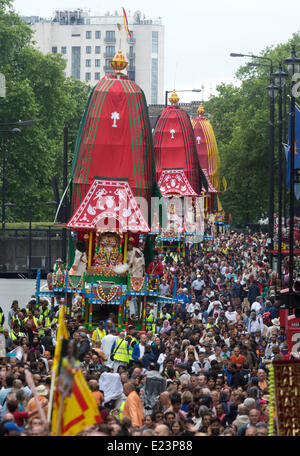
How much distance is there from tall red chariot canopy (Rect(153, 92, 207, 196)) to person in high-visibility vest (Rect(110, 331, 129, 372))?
104ft

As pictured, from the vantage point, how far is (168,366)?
722 inches

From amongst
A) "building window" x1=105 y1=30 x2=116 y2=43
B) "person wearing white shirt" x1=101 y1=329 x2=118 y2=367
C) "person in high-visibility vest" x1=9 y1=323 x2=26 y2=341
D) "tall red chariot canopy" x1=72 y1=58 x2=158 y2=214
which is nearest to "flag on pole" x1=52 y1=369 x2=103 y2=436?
"person wearing white shirt" x1=101 y1=329 x2=118 y2=367

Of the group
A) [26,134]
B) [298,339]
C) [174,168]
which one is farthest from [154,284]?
[26,134]

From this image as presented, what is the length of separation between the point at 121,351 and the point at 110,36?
4966 inches

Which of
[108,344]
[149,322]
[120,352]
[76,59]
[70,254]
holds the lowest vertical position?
[120,352]

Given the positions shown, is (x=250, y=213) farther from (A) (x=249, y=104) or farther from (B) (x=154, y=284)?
(B) (x=154, y=284)

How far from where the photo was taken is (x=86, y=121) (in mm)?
30297

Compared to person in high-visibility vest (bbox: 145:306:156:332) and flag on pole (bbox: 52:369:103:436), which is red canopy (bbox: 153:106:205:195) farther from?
flag on pole (bbox: 52:369:103:436)

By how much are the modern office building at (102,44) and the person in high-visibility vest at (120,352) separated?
4816 inches

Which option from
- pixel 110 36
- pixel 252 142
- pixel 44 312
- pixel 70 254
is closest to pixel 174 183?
pixel 252 142

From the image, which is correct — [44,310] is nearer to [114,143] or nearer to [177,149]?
[114,143]

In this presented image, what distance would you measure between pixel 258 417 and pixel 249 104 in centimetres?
5961

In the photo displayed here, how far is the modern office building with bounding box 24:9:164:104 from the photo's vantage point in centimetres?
14275

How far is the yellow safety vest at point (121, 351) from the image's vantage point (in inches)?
795
